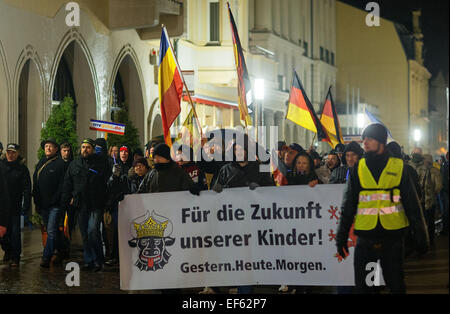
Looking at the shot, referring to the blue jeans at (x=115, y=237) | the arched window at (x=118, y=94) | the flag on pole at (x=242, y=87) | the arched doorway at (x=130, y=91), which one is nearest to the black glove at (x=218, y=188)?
the blue jeans at (x=115, y=237)

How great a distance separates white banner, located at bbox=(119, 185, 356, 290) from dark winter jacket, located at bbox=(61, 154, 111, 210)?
10.8 feet

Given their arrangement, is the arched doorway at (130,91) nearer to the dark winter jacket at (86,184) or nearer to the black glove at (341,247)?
the dark winter jacket at (86,184)

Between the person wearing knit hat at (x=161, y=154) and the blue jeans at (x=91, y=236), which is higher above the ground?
the person wearing knit hat at (x=161, y=154)

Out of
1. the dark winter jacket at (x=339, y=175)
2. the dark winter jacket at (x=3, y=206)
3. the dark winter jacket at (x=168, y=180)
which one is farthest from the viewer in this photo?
the dark winter jacket at (x=339, y=175)

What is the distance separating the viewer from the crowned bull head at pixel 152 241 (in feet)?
33.9

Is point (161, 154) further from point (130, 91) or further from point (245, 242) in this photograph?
point (130, 91)

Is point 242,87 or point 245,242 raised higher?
point 242,87

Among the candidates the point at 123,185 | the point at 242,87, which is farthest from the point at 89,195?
the point at 242,87

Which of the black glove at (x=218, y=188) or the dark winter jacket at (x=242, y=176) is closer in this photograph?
the black glove at (x=218, y=188)

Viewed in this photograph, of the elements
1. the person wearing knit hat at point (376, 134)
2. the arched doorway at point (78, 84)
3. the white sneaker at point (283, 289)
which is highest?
the arched doorway at point (78, 84)

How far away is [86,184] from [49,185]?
0.92 meters

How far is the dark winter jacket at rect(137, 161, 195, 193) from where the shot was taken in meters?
10.8

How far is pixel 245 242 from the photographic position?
33.6ft

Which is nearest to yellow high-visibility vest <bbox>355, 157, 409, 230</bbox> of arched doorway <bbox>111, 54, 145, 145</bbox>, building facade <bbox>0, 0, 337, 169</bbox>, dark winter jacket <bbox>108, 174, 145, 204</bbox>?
dark winter jacket <bbox>108, 174, 145, 204</bbox>
